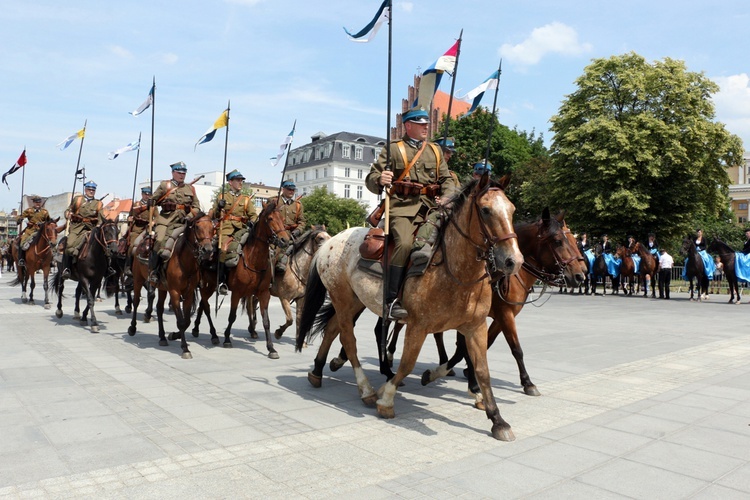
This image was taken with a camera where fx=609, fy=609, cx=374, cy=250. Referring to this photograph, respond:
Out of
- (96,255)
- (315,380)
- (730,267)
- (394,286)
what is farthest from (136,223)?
(730,267)

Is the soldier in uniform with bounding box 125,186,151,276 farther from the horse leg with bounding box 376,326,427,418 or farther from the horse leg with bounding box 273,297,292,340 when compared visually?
the horse leg with bounding box 376,326,427,418

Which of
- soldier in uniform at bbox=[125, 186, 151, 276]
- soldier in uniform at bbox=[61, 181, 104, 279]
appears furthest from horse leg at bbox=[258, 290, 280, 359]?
soldier in uniform at bbox=[61, 181, 104, 279]

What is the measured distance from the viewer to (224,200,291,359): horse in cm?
1080

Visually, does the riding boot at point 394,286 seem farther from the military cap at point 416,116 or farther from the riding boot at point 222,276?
the riding boot at point 222,276

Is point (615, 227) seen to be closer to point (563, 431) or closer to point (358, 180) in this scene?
point (563, 431)

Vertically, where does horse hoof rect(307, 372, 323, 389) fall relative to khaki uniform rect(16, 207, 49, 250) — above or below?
below

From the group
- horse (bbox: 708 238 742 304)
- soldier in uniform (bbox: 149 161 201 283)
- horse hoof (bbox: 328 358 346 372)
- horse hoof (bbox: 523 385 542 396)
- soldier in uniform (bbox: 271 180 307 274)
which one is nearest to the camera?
horse hoof (bbox: 523 385 542 396)

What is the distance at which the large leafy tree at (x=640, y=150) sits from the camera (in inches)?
1400

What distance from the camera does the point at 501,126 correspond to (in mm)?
56125

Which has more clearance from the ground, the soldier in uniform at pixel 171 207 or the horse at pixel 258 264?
the soldier in uniform at pixel 171 207

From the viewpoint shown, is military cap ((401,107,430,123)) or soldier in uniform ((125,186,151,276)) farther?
soldier in uniform ((125,186,151,276))

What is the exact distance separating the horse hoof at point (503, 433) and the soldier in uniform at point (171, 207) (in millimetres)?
7960

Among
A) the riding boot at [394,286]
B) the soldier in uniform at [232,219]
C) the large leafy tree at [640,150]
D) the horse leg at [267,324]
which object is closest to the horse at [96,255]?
the soldier in uniform at [232,219]

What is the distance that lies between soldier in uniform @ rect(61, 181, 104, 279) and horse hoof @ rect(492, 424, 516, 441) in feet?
39.9
